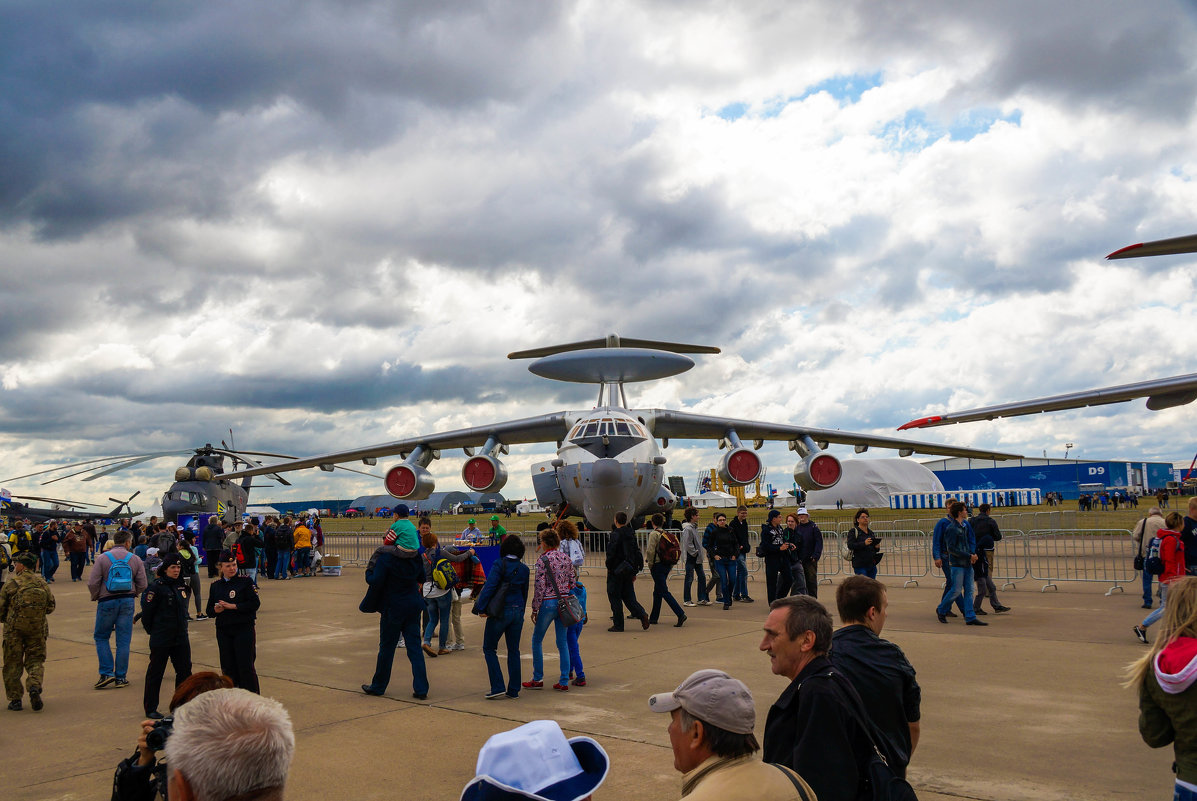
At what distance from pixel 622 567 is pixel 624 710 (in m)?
3.61

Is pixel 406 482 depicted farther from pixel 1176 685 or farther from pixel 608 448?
pixel 1176 685

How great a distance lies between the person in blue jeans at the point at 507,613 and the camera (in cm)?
677

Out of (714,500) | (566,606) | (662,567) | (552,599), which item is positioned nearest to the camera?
(566,606)

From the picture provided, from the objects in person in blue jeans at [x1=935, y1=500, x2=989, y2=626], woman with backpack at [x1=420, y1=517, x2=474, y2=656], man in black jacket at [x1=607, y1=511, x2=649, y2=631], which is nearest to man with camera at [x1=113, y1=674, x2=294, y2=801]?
woman with backpack at [x1=420, y1=517, x2=474, y2=656]

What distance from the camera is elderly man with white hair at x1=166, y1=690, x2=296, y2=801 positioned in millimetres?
1783

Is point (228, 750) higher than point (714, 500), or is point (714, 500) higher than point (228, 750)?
point (228, 750)

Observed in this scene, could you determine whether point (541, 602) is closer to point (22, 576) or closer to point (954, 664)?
point (954, 664)

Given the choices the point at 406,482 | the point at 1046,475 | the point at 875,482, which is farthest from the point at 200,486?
the point at 1046,475

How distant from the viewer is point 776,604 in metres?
3.03

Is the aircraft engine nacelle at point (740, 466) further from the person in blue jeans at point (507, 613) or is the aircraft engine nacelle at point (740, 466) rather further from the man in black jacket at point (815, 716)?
the man in black jacket at point (815, 716)

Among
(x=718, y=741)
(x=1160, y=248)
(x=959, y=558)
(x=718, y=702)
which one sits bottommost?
(x=959, y=558)

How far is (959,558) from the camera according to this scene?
9961 millimetres

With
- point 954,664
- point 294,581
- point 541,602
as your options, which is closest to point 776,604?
point 541,602

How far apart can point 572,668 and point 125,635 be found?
4.28m
